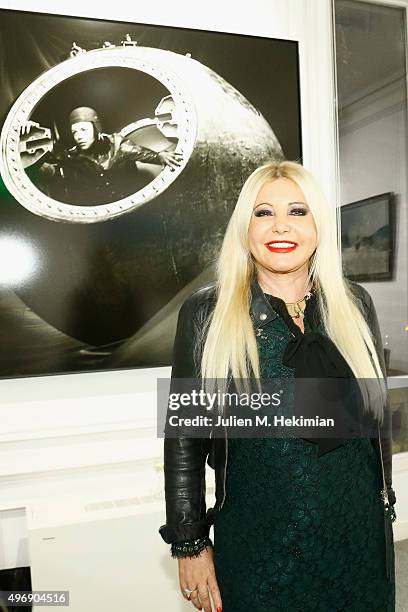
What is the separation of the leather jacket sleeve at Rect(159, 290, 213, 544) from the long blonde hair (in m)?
0.04

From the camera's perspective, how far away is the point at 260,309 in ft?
4.78

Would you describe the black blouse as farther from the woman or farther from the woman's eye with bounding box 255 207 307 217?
the woman's eye with bounding box 255 207 307 217

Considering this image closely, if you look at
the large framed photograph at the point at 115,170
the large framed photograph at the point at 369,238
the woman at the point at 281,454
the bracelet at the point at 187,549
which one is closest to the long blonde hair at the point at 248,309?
the woman at the point at 281,454

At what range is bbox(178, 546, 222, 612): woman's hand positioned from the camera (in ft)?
4.55

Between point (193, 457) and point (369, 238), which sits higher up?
point (369, 238)

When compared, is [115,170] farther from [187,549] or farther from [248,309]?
[187,549]

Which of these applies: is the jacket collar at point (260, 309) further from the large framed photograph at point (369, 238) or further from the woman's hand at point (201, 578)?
the large framed photograph at point (369, 238)

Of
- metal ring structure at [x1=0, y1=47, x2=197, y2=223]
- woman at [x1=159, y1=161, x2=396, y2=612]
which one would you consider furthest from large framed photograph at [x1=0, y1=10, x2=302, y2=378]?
woman at [x1=159, y1=161, x2=396, y2=612]

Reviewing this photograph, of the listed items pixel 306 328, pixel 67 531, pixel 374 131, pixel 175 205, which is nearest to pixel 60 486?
pixel 67 531

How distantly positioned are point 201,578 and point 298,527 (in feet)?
0.96

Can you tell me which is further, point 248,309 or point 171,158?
point 171,158

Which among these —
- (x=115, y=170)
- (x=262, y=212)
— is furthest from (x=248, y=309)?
(x=115, y=170)

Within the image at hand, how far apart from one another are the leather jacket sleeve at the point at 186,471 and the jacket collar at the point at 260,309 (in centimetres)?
15

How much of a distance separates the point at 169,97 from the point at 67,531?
6.38 feet
